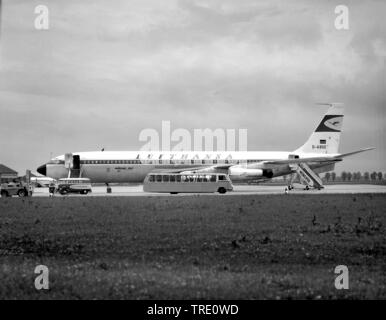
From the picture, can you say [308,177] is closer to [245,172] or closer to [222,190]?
[245,172]

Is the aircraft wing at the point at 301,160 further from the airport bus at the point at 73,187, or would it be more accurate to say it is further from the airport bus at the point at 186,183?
the airport bus at the point at 73,187

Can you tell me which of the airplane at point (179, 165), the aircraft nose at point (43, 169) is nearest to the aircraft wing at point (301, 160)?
the airplane at point (179, 165)

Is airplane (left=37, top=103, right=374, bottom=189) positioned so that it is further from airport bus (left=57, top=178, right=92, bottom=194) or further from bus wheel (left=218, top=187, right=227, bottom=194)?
bus wheel (left=218, top=187, right=227, bottom=194)

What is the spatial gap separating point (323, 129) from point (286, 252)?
180 ft

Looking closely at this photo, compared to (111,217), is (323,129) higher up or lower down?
higher up

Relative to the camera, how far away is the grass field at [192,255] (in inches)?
464

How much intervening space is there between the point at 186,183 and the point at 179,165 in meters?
10.5

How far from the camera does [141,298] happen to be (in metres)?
11.1

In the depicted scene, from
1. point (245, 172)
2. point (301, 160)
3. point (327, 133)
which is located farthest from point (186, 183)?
point (327, 133)

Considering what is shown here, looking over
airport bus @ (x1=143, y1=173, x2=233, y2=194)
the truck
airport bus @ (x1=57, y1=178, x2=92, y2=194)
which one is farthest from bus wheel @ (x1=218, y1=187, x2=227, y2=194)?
the truck

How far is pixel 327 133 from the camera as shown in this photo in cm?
6906
